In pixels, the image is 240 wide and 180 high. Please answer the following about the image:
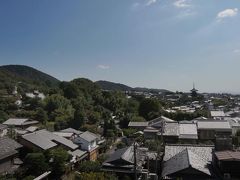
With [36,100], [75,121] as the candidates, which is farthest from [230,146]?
[36,100]

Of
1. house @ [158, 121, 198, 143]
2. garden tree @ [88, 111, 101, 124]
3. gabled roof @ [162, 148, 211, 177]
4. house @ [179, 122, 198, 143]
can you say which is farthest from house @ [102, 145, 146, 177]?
garden tree @ [88, 111, 101, 124]

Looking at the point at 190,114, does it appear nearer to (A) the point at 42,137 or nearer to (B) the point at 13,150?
(A) the point at 42,137

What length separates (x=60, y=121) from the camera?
51.8m

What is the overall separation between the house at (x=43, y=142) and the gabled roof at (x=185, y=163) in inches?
503

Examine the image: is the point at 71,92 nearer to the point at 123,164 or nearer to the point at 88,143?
the point at 88,143

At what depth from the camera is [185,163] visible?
20.6 meters

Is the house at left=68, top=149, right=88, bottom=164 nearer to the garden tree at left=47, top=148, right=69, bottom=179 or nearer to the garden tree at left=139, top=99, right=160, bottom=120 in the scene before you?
the garden tree at left=47, top=148, right=69, bottom=179

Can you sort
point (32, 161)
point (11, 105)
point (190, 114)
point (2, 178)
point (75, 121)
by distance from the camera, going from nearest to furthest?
point (2, 178) → point (32, 161) → point (75, 121) → point (190, 114) → point (11, 105)

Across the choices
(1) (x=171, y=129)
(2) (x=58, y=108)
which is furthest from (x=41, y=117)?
(1) (x=171, y=129)

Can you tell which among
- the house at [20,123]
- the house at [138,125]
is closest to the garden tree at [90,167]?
the house at [138,125]

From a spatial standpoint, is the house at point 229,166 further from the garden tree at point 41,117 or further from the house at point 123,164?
the garden tree at point 41,117

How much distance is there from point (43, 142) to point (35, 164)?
5173 millimetres

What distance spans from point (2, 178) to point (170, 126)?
92.0 ft

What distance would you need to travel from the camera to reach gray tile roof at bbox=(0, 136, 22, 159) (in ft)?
75.9
